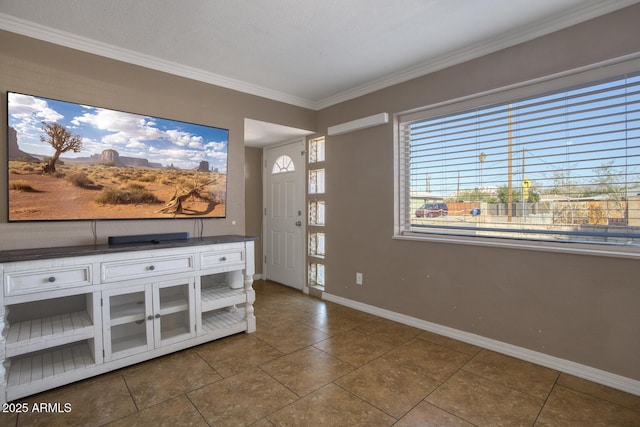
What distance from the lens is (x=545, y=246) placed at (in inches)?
94.4

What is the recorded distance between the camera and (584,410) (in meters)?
1.87

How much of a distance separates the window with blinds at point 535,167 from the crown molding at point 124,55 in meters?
1.74

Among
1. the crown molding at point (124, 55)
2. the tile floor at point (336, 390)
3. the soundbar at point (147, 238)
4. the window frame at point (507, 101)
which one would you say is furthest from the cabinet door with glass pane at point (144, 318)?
the window frame at point (507, 101)

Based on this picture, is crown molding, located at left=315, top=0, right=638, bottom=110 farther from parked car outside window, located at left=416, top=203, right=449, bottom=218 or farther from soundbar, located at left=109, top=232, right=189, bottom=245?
soundbar, located at left=109, top=232, right=189, bottom=245

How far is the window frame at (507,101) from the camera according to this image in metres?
2.11

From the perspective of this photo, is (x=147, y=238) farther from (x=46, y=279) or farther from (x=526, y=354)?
(x=526, y=354)

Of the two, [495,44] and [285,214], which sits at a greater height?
[495,44]

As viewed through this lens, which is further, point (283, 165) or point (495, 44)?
point (283, 165)

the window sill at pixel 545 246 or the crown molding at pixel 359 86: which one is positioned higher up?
the crown molding at pixel 359 86

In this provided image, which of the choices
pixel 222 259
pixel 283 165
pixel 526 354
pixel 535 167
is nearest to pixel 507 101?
pixel 535 167

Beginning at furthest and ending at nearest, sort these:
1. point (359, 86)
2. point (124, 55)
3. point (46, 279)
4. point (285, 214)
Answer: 1. point (285, 214)
2. point (359, 86)
3. point (124, 55)
4. point (46, 279)

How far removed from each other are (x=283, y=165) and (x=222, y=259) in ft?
7.15

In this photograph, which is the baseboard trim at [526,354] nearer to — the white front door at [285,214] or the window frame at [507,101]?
the window frame at [507,101]

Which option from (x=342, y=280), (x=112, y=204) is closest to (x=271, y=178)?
(x=342, y=280)
